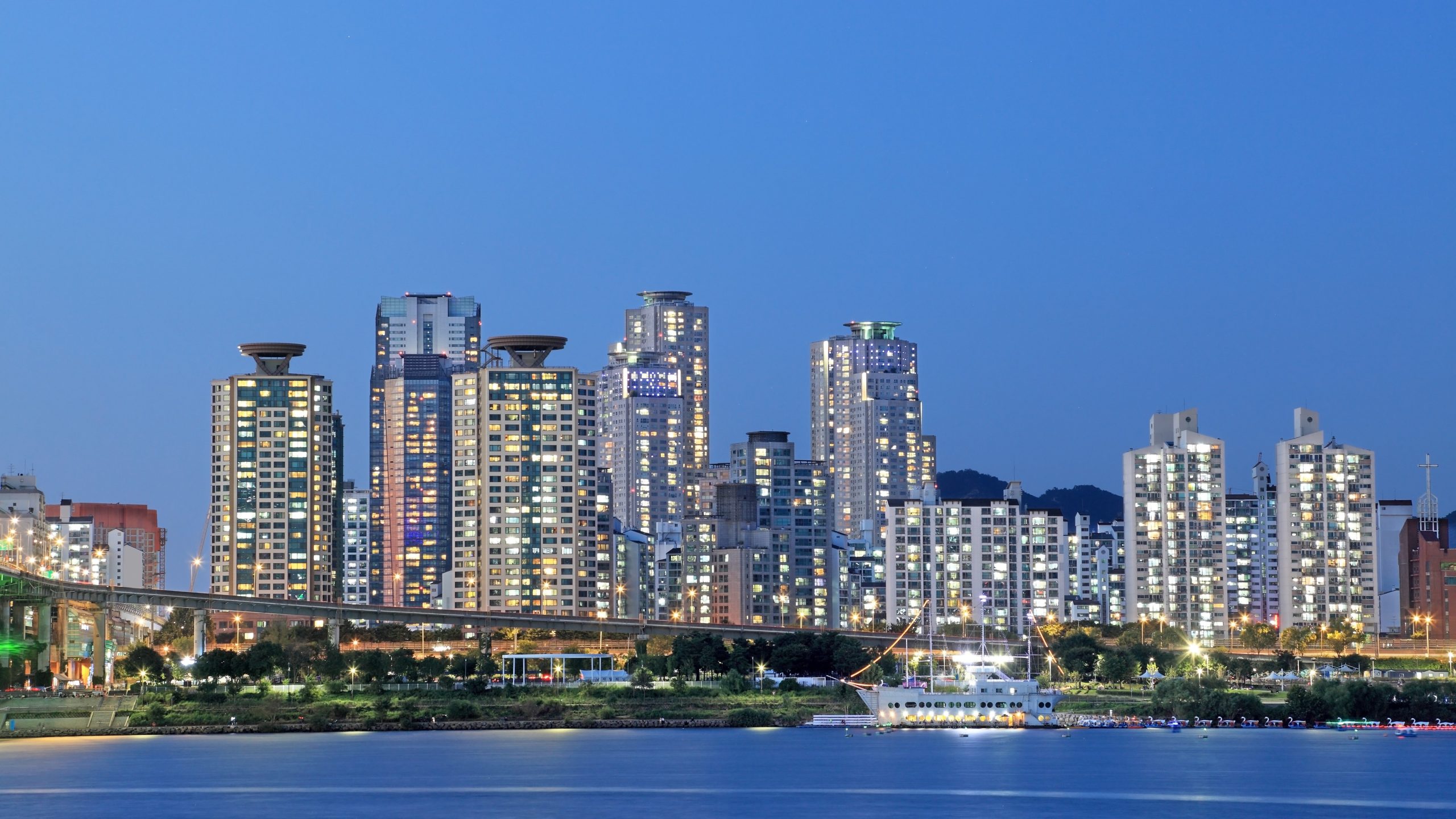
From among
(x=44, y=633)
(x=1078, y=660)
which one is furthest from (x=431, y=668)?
(x=1078, y=660)

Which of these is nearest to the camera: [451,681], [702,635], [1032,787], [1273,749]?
[1032,787]

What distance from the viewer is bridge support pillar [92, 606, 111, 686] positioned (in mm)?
182375

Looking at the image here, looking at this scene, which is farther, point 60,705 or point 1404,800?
point 60,705

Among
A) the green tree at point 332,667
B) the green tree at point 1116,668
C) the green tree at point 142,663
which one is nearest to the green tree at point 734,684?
the green tree at point 332,667

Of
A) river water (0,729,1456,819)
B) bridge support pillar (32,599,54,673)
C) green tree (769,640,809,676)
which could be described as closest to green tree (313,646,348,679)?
bridge support pillar (32,599,54,673)

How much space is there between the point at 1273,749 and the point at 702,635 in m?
61.3

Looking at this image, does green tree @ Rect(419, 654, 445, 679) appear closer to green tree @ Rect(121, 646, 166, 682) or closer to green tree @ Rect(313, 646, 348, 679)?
green tree @ Rect(313, 646, 348, 679)

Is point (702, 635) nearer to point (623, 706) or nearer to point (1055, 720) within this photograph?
point (623, 706)

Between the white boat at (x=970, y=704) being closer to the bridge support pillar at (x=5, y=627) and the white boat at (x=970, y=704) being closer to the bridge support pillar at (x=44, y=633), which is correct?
the bridge support pillar at (x=44, y=633)

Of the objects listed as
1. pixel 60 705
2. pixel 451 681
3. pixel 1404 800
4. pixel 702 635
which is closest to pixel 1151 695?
pixel 702 635

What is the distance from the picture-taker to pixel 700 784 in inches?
4412

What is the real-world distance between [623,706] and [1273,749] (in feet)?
169

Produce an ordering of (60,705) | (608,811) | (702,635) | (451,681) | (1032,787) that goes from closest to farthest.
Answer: (608,811) → (1032,787) → (60,705) → (451,681) → (702,635)

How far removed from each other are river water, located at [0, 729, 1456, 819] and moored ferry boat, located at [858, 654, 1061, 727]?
5.55m
